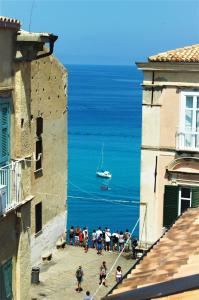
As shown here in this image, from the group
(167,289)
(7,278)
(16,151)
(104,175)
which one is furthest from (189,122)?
(104,175)

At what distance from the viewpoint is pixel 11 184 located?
1557 cm

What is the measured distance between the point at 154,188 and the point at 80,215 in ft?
98.7

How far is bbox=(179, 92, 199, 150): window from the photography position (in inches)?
1009

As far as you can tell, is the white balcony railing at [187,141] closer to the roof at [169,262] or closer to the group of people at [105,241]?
the group of people at [105,241]

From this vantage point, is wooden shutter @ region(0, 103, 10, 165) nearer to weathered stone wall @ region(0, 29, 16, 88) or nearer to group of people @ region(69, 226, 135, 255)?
weathered stone wall @ region(0, 29, 16, 88)

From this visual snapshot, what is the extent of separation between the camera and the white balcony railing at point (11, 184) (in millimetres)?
15073

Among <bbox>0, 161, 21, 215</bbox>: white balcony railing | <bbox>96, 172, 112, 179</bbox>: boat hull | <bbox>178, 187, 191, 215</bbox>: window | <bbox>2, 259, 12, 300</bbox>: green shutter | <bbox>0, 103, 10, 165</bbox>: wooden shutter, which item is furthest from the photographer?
<bbox>96, 172, 112, 179</bbox>: boat hull

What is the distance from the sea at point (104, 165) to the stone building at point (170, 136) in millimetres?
17440

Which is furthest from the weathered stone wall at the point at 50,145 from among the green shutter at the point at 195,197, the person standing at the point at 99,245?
the green shutter at the point at 195,197

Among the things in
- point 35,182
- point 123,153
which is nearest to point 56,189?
point 35,182

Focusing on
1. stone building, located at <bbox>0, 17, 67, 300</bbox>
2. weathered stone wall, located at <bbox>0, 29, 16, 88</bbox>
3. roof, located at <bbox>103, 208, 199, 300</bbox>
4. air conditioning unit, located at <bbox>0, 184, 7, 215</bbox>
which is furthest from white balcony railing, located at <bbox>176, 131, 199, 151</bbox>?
air conditioning unit, located at <bbox>0, 184, 7, 215</bbox>

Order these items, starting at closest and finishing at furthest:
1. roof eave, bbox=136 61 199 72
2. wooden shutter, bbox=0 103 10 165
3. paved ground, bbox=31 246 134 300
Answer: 1. wooden shutter, bbox=0 103 10 165
2. paved ground, bbox=31 246 134 300
3. roof eave, bbox=136 61 199 72

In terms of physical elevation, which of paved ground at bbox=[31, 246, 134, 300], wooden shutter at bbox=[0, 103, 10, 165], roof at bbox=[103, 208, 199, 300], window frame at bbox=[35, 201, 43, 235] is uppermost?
wooden shutter at bbox=[0, 103, 10, 165]

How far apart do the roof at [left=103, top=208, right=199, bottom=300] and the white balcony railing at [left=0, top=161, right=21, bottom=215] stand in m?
3.85
